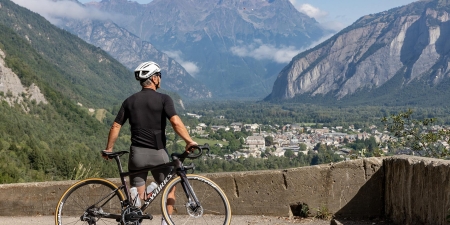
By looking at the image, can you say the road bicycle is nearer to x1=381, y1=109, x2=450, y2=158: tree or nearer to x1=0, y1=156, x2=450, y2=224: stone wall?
x1=0, y1=156, x2=450, y2=224: stone wall

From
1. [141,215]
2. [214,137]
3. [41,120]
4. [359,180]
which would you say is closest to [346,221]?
[359,180]

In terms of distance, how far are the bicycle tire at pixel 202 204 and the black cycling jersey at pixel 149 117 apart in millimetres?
491

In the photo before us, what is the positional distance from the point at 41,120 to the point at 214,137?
39393 millimetres

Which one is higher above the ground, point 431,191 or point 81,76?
point 81,76

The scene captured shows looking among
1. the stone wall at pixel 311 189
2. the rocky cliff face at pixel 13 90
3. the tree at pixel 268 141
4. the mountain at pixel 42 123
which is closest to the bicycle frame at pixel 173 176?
the stone wall at pixel 311 189

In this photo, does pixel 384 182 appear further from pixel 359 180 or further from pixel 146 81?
pixel 146 81

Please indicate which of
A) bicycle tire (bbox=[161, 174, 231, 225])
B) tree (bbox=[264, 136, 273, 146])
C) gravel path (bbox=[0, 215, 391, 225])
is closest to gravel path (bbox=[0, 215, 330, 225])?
gravel path (bbox=[0, 215, 391, 225])

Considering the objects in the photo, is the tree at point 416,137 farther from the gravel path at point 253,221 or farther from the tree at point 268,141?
the tree at point 268,141

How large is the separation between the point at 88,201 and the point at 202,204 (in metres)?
1.60

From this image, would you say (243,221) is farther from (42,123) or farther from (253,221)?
(42,123)

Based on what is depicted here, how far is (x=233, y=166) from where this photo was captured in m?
65.8

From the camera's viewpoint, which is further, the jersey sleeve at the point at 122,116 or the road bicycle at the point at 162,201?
the jersey sleeve at the point at 122,116

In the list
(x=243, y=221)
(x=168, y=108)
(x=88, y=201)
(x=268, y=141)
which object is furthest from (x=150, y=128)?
(x=268, y=141)

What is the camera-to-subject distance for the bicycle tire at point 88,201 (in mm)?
6164
